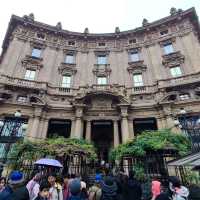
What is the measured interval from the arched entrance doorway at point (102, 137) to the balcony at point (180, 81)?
24.1ft

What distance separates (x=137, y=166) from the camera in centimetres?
1188

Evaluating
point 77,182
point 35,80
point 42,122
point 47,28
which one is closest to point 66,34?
point 47,28

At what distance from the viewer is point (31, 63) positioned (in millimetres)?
22609

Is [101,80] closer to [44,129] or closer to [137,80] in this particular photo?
[137,80]

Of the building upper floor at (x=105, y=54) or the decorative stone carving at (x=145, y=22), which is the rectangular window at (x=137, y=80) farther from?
the decorative stone carving at (x=145, y=22)

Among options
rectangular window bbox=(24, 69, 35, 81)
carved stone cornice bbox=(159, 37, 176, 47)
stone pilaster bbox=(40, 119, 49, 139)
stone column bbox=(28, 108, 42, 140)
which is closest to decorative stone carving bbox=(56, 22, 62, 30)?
rectangular window bbox=(24, 69, 35, 81)

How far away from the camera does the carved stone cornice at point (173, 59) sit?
2184 cm

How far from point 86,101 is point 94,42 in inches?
477

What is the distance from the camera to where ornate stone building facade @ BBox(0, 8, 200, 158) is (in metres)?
18.0

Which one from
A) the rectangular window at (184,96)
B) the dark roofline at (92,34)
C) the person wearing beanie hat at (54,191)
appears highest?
the dark roofline at (92,34)

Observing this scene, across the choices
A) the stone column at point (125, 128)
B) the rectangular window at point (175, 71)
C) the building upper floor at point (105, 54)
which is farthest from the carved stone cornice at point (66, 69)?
the rectangular window at point (175, 71)

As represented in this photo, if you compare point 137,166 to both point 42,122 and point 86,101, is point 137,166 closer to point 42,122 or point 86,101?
point 86,101

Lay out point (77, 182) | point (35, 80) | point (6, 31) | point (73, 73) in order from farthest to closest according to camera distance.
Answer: point (6, 31) < point (73, 73) < point (35, 80) < point (77, 182)

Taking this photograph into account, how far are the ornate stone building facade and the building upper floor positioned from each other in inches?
4.3
